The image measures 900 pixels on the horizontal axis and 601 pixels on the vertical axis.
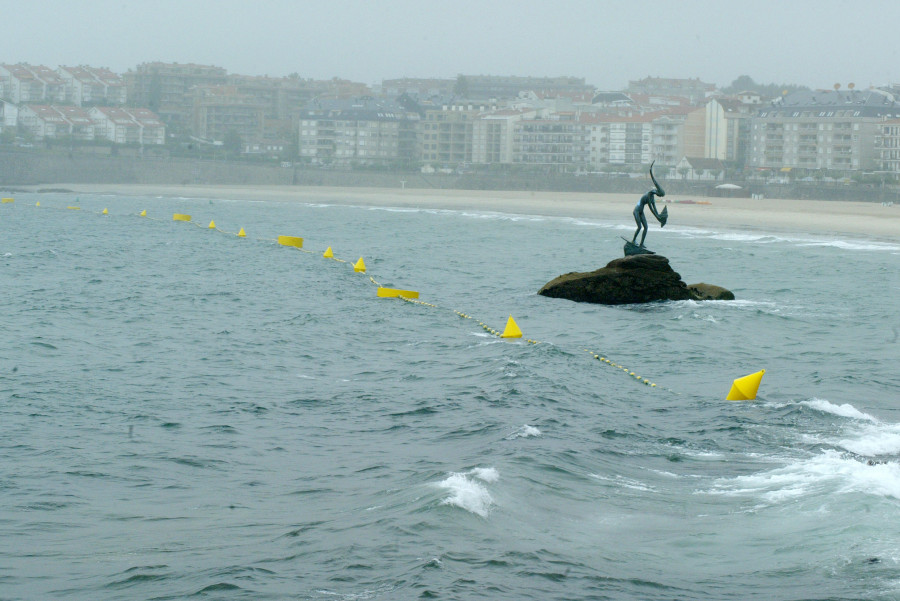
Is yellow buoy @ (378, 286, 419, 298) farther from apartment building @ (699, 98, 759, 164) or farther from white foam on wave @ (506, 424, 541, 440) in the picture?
apartment building @ (699, 98, 759, 164)

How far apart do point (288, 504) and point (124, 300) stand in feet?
62.3

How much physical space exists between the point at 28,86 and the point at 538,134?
99400mm

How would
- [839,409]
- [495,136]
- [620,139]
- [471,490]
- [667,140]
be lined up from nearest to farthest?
[471,490] → [839,409] → [667,140] → [620,139] → [495,136]

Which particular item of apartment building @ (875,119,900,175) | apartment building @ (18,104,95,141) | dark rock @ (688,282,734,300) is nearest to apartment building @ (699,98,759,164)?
apartment building @ (875,119,900,175)

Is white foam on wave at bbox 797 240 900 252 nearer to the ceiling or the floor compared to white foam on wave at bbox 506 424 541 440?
nearer to the ceiling

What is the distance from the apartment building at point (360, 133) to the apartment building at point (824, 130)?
5011 cm

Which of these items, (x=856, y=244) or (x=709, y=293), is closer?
(x=709, y=293)

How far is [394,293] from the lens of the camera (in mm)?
29172

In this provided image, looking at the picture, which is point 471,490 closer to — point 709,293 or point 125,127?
point 709,293

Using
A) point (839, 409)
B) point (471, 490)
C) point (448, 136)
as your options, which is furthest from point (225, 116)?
point (471, 490)

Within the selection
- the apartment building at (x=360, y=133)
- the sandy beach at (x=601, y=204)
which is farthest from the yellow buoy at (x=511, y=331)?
the apartment building at (x=360, y=133)

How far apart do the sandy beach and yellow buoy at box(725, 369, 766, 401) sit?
41430mm

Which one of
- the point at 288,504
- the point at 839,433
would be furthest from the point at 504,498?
the point at 839,433

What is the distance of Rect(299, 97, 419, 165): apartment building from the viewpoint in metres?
154
